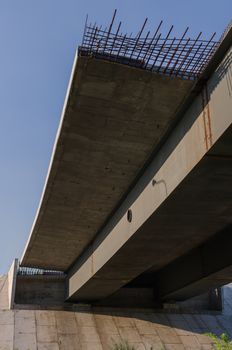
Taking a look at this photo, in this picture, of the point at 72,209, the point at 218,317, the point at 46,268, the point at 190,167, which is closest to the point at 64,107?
the point at 190,167

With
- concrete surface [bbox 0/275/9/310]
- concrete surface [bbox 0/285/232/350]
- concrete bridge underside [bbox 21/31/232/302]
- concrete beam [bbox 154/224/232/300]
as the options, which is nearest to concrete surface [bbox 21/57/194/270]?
concrete bridge underside [bbox 21/31/232/302]

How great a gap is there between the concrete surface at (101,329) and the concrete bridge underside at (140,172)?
11.5ft

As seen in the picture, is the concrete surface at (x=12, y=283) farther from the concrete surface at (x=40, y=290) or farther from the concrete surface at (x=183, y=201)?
the concrete surface at (x=183, y=201)

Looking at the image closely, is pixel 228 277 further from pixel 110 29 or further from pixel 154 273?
pixel 110 29

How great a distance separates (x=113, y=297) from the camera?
26141 mm

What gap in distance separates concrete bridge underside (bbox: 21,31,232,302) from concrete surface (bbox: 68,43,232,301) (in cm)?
3

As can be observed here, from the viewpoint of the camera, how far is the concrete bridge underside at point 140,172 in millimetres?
9484

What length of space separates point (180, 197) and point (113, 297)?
1647 cm

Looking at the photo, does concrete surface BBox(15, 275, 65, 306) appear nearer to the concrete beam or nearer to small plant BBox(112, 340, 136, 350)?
small plant BBox(112, 340, 136, 350)

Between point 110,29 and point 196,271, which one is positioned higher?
point 110,29

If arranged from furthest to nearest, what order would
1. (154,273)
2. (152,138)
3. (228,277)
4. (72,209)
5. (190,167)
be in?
(154,273) < (228,277) < (72,209) < (152,138) < (190,167)

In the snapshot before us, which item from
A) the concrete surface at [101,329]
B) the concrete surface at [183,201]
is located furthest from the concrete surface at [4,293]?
the concrete surface at [183,201]

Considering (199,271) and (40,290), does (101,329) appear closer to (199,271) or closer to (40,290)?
(40,290)

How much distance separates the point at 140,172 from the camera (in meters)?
13.8
